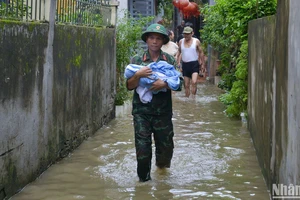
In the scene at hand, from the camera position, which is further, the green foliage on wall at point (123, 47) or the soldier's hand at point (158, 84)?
the green foliage on wall at point (123, 47)

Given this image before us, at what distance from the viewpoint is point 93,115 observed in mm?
9570

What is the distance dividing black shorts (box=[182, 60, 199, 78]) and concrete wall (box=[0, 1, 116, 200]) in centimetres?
460

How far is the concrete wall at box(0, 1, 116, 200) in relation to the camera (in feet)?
18.9

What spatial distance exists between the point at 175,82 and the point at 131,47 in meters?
6.45

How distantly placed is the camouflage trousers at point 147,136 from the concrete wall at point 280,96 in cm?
110

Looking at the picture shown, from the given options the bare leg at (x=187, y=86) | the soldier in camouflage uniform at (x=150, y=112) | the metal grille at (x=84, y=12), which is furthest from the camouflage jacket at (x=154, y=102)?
the bare leg at (x=187, y=86)

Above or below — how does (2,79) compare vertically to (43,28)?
below

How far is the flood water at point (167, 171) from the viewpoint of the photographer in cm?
620

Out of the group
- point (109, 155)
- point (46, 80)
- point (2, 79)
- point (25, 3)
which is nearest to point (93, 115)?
point (109, 155)

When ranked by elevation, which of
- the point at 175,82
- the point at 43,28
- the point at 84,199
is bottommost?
the point at 84,199

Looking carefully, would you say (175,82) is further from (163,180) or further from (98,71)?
(98,71)

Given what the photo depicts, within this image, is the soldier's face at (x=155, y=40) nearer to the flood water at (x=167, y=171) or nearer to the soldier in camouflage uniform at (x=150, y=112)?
the soldier in camouflage uniform at (x=150, y=112)

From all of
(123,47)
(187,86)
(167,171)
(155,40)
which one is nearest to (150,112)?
(155,40)

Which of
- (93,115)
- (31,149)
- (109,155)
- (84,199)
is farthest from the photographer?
(93,115)
